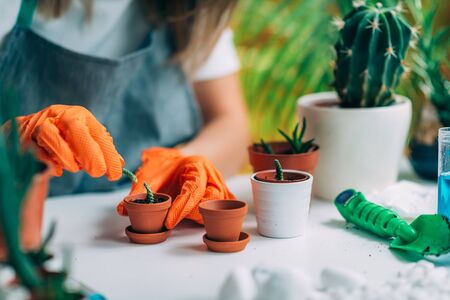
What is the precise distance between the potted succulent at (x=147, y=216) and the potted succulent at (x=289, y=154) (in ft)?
0.57

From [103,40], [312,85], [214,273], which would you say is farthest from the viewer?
[312,85]

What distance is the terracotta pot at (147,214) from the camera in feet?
2.30

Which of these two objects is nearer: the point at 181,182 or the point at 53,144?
the point at 53,144

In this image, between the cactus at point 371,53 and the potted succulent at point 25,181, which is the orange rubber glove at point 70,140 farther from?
the cactus at point 371,53

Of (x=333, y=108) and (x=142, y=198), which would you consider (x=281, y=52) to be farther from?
(x=142, y=198)

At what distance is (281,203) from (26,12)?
598 mm

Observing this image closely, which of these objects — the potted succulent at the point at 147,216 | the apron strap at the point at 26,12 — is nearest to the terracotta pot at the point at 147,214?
the potted succulent at the point at 147,216

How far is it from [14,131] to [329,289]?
1.06ft

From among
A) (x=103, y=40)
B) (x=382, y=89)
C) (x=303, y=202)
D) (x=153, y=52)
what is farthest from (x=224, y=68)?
(x=303, y=202)

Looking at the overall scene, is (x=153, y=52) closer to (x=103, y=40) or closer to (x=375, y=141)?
(x=103, y=40)

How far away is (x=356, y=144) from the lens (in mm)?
913

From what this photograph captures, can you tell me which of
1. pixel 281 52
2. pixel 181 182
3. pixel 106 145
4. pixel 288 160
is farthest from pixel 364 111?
pixel 281 52

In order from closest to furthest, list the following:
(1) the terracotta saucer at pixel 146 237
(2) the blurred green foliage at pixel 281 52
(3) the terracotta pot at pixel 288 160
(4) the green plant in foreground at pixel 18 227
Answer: (4) the green plant in foreground at pixel 18 227 → (1) the terracotta saucer at pixel 146 237 → (3) the terracotta pot at pixel 288 160 → (2) the blurred green foliage at pixel 281 52

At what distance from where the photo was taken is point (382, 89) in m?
0.91
